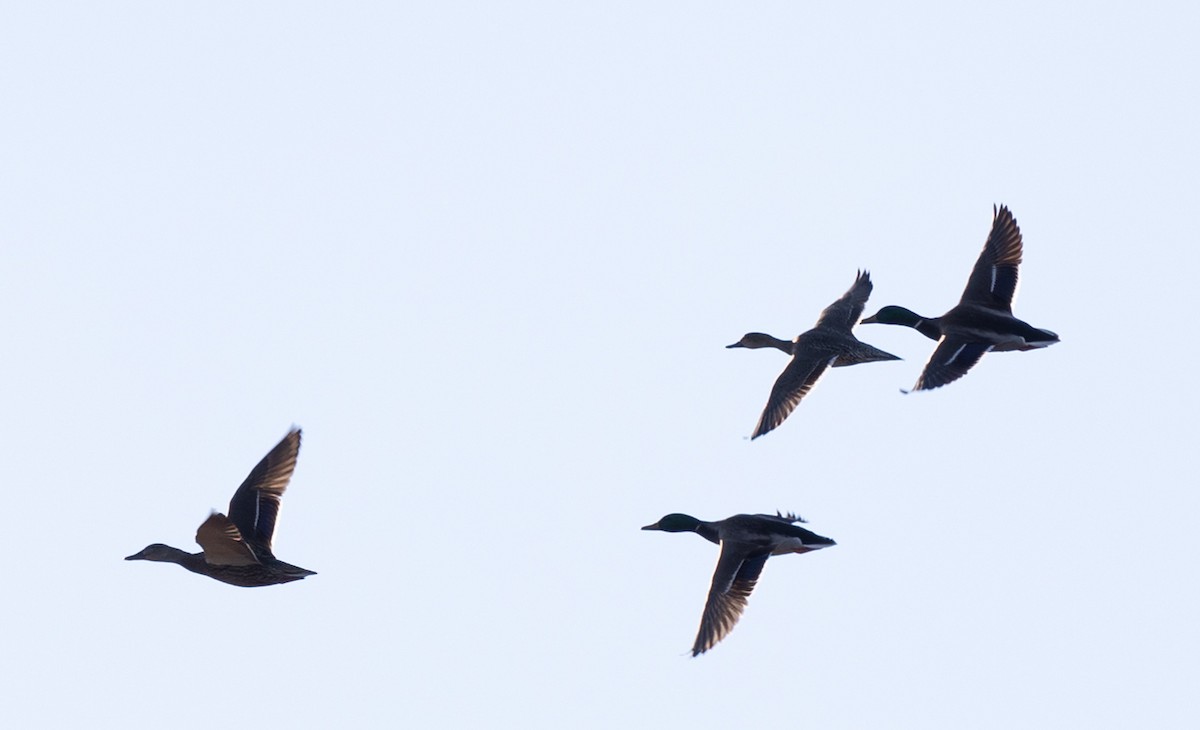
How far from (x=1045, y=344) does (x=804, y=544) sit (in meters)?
5.45

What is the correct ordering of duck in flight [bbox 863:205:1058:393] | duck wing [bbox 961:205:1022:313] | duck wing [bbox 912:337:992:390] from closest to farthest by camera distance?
duck wing [bbox 912:337:992:390] < duck in flight [bbox 863:205:1058:393] < duck wing [bbox 961:205:1022:313]

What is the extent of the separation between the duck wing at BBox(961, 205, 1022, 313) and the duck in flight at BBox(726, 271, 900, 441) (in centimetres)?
186

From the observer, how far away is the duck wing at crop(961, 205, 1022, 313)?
28.2m

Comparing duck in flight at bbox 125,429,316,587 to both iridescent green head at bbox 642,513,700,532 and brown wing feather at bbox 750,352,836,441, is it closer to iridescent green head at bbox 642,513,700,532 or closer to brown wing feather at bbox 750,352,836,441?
iridescent green head at bbox 642,513,700,532

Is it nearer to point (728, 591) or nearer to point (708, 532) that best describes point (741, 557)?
point (728, 591)

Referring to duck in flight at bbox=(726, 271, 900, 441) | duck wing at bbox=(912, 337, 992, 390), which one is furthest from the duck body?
duck wing at bbox=(912, 337, 992, 390)

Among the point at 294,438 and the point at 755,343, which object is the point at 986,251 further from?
the point at 294,438

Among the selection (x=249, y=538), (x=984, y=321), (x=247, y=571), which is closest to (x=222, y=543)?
(x=247, y=571)

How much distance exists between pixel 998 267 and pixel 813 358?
3.23m

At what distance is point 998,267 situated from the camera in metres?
28.6

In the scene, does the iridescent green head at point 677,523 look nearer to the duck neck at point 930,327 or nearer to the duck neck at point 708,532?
the duck neck at point 708,532

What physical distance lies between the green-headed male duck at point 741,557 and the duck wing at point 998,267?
5.19m

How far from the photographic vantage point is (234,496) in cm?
2506

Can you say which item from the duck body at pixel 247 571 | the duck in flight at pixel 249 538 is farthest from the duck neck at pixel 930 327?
the duck body at pixel 247 571
